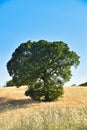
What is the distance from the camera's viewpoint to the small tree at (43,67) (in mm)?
42219

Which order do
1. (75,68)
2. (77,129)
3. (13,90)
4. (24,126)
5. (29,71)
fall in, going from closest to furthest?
(77,129), (24,126), (29,71), (75,68), (13,90)

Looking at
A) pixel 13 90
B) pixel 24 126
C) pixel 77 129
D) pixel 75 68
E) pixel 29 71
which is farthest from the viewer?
pixel 13 90

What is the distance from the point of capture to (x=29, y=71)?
Result: 4166cm

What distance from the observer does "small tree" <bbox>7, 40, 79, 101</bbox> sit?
4222 cm

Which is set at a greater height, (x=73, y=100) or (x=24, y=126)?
(x=73, y=100)

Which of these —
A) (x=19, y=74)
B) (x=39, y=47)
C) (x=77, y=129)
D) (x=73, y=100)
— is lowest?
(x=77, y=129)

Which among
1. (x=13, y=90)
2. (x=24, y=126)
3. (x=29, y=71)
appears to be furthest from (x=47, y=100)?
(x=24, y=126)

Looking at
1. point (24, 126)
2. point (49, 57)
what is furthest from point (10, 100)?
point (24, 126)

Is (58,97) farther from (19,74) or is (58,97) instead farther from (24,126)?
(24,126)

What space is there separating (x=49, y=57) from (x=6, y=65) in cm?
557

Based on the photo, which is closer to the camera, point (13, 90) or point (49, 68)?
point (49, 68)

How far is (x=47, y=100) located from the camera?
42.8 meters

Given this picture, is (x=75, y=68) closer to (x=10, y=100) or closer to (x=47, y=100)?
(x=47, y=100)

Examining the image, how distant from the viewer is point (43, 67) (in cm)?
4238
